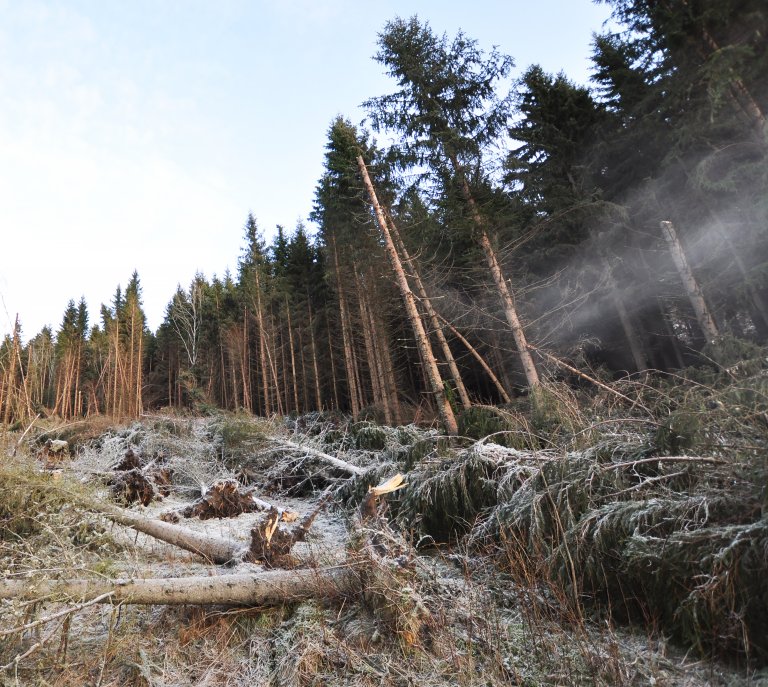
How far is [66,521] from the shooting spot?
404cm

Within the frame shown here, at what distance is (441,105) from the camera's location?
10734 mm

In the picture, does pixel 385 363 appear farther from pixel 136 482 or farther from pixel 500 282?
pixel 136 482

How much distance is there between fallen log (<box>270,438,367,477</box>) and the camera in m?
6.39

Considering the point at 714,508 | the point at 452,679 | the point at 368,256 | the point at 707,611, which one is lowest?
the point at 452,679

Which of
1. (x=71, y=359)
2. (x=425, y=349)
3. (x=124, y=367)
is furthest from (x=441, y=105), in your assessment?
(x=71, y=359)

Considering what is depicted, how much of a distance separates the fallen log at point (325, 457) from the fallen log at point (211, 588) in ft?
9.76

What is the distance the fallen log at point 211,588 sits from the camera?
2.53m

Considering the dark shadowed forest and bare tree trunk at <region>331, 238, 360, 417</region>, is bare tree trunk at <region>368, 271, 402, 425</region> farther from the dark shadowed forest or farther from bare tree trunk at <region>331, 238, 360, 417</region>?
bare tree trunk at <region>331, 238, 360, 417</region>

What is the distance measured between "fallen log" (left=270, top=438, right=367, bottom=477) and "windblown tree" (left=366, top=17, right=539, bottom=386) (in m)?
6.36

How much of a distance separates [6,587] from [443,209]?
10.5 metres

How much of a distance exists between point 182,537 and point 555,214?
395 inches

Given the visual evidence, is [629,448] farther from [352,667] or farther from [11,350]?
[11,350]

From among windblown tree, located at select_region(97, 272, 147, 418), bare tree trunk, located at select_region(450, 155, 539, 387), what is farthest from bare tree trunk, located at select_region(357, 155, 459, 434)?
windblown tree, located at select_region(97, 272, 147, 418)

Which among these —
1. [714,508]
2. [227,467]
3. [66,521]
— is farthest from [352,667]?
[227,467]
